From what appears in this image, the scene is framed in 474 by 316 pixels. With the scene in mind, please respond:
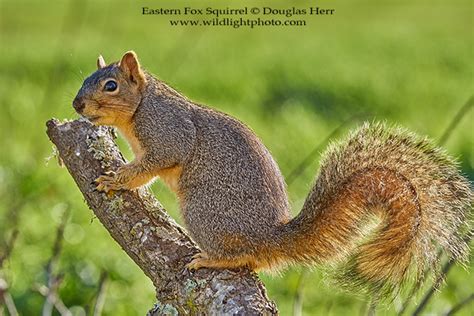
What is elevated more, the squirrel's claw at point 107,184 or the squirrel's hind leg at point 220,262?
the squirrel's claw at point 107,184

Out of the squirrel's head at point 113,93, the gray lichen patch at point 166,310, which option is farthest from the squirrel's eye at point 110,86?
the gray lichen patch at point 166,310

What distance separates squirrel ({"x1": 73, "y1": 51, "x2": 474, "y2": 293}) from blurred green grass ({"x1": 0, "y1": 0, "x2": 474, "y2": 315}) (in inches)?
12.1

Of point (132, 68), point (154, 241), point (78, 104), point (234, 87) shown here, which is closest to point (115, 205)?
point (154, 241)

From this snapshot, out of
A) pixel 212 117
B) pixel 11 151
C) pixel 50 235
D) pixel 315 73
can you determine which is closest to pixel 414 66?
pixel 315 73

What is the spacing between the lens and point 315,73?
28.2 feet

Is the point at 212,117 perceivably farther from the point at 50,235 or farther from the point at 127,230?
the point at 50,235

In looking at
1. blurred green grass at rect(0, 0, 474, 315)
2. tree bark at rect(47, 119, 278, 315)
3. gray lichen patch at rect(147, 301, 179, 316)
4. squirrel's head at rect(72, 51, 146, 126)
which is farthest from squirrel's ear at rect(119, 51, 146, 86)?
gray lichen patch at rect(147, 301, 179, 316)

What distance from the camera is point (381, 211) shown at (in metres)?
2.58

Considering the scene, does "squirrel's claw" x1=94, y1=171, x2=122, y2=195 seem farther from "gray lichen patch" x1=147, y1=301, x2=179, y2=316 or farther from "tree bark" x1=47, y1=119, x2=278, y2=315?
"gray lichen patch" x1=147, y1=301, x2=179, y2=316

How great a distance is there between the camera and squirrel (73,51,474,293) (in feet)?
8.26

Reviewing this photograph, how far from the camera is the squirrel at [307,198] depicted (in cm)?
252

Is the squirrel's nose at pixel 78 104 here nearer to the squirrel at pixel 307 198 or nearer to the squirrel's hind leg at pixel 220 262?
the squirrel at pixel 307 198

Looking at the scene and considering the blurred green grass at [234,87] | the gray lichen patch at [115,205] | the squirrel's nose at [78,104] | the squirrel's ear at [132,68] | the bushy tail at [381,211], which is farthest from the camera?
the blurred green grass at [234,87]

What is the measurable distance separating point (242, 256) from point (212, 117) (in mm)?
487
